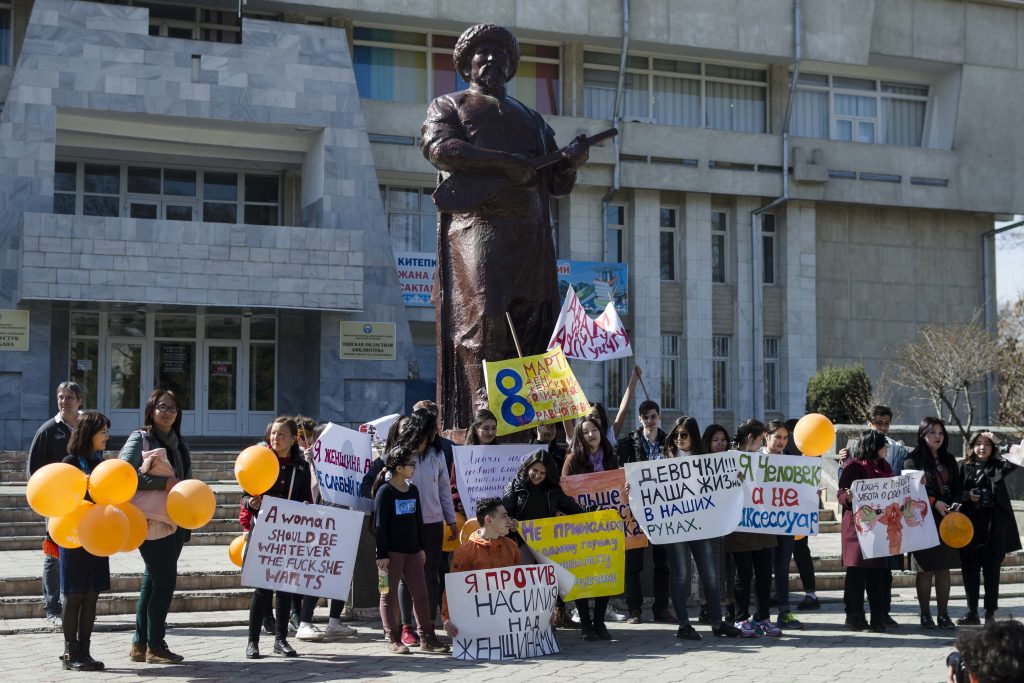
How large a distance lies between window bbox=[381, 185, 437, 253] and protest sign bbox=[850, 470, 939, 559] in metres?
25.1

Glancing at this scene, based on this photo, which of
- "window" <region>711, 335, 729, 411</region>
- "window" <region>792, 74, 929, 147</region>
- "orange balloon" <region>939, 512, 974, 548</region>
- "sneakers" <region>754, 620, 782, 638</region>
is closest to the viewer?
"sneakers" <region>754, 620, 782, 638</region>

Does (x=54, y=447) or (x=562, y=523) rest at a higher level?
(x=54, y=447)

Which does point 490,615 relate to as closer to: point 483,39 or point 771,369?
point 483,39

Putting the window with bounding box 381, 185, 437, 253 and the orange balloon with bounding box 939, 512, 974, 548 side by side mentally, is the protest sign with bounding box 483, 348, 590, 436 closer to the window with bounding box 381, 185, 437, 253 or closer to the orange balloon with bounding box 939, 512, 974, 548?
the orange balloon with bounding box 939, 512, 974, 548

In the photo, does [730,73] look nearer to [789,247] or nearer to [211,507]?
[789,247]

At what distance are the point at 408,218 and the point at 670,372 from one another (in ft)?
28.4

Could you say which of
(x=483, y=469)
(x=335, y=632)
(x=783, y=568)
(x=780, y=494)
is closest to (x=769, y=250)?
(x=783, y=568)

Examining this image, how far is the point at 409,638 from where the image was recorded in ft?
30.8

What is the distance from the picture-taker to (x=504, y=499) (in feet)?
32.5

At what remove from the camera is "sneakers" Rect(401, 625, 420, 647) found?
30.8 ft

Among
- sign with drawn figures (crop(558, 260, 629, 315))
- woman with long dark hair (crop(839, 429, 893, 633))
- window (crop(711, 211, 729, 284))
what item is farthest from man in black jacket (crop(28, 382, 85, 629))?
window (crop(711, 211, 729, 284))

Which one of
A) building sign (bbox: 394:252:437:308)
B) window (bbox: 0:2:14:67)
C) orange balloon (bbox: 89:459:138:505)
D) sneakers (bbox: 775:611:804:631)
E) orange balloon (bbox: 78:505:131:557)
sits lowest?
sneakers (bbox: 775:611:804:631)

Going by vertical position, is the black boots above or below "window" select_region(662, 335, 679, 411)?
below

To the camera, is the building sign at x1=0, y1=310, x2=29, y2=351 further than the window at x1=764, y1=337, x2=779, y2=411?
No
